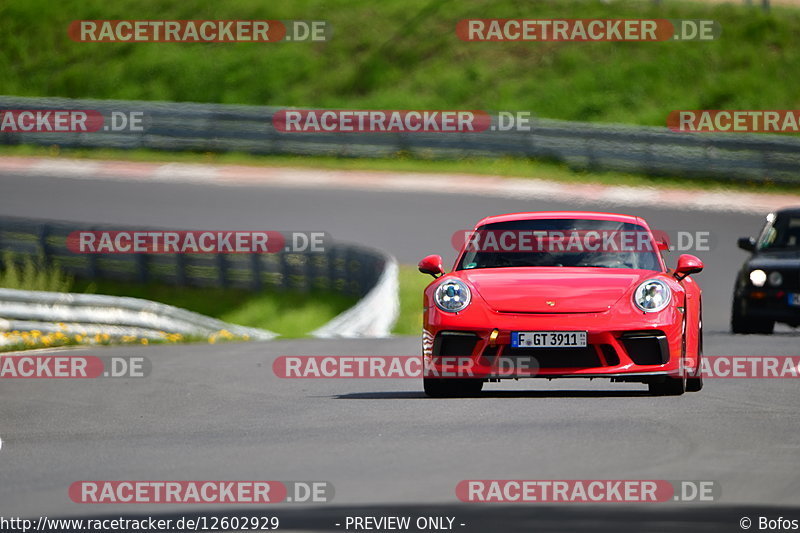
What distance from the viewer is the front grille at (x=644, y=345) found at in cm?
960

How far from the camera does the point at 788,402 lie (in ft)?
34.4

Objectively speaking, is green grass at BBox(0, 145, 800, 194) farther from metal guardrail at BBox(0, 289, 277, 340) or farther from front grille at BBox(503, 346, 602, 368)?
front grille at BBox(503, 346, 602, 368)

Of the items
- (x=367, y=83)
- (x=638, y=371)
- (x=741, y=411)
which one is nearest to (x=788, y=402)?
(x=741, y=411)

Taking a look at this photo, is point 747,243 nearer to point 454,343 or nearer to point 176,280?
point 454,343

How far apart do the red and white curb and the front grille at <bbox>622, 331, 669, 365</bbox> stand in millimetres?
16226

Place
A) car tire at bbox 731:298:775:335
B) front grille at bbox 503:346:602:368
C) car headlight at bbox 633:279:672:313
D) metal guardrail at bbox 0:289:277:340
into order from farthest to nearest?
metal guardrail at bbox 0:289:277:340
car tire at bbox 731:298:775:335
car headlight at bbox 633:279:672:313
front grille at bbox 503:346:602:368

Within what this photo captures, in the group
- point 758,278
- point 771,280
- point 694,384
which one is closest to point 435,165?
point 758,278

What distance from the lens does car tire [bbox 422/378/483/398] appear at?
400 inches

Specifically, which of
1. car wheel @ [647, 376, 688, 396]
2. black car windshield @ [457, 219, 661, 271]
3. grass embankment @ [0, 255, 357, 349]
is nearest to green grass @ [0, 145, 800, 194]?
grass embankment @ [0, 255, 357, 349]

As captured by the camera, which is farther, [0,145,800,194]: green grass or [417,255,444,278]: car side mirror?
[0,145,800,194]: green grass

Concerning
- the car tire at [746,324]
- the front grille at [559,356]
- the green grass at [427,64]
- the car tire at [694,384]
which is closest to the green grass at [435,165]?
the green grass at [427,64]

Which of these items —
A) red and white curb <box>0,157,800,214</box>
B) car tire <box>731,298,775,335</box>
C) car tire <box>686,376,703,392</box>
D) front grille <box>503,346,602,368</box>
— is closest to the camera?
front grille <box>503,346,602,368</box>

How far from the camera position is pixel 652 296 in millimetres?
9750

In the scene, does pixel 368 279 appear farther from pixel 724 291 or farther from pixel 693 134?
pixel 693 134
